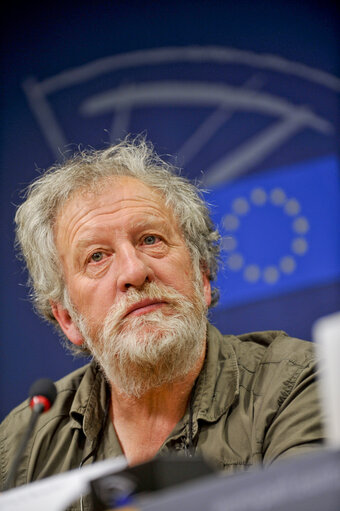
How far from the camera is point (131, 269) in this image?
1889 millimetres

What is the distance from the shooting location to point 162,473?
38.3 inches

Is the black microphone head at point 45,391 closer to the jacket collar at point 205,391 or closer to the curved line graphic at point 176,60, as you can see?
the jacket collar at point 205,391

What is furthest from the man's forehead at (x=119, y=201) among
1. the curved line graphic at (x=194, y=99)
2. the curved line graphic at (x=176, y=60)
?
the curved line graphic at (x=176, y=60)

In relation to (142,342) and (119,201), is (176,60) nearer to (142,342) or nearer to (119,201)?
(119,201)

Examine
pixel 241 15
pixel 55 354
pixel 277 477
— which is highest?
pixel 241 15

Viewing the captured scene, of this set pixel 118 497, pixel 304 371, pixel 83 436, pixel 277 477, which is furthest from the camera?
pixel 83 436

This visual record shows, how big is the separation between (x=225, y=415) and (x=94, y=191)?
82cm

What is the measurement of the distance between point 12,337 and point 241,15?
1.86 metres

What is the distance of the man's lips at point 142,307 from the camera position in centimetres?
184

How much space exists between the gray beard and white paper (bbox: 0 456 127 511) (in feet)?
2.43

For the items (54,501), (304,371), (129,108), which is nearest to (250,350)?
(304,371)

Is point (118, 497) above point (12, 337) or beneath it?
beneath

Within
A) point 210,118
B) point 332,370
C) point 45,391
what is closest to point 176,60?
point 210,118

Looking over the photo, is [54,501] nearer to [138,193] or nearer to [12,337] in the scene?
[138,193]
